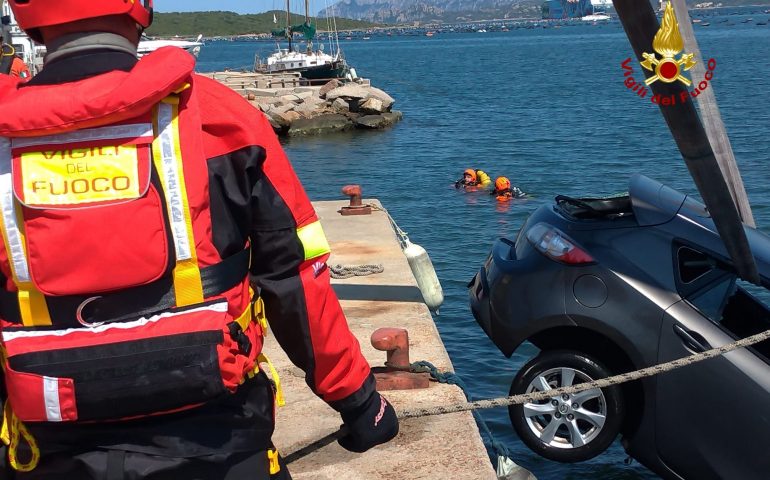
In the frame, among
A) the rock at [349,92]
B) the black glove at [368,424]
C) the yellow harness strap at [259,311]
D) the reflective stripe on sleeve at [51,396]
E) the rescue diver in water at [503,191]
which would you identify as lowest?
the rock at [349,92]

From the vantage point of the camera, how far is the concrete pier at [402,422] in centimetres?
471

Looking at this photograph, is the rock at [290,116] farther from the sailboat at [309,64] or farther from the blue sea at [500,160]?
the sailboat at [309,64]

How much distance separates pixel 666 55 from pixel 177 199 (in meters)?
2.63

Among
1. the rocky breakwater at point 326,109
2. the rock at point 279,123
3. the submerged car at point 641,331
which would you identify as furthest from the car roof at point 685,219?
the rocky breakwater at point 326,109

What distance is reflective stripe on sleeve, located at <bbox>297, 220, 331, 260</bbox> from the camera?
2.53 m

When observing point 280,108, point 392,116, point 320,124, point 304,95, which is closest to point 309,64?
point 304,95

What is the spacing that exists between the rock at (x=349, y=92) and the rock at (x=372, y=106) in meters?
0.65

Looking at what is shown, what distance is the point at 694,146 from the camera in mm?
4777

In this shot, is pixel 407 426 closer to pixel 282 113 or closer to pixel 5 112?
pixel 5 112

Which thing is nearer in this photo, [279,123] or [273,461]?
[273,461]

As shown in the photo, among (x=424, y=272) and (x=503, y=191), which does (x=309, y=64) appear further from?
(x=424, y=272)

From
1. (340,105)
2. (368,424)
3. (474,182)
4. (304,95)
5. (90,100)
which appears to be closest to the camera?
(90,100)

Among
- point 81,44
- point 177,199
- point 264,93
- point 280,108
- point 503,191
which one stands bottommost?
point 264,93

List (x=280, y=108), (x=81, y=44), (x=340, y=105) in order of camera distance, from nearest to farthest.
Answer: (x=81, y=44)
(x=280, y=108)
(x=340, y=105)
